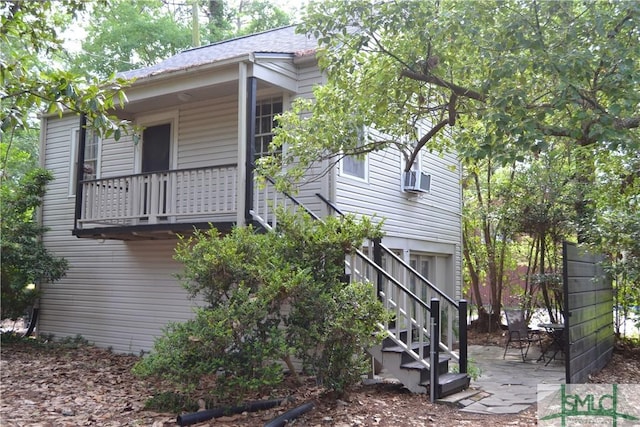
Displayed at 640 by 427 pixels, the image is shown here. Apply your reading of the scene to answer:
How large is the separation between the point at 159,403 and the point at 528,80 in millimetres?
5856

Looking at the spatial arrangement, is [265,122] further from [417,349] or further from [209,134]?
[417,349]

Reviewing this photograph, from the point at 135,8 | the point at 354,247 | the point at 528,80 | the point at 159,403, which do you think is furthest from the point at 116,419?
the point at 135,8

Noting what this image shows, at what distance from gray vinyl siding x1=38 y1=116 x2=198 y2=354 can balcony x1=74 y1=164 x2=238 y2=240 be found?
727 mm

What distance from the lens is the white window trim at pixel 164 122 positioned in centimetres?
1130

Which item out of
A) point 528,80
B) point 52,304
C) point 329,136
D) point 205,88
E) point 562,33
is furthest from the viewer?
point 52,304

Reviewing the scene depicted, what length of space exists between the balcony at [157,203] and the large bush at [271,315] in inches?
102

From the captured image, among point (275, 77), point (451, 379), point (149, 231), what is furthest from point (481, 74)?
point (149, 231)

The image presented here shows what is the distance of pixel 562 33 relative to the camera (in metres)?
6.68

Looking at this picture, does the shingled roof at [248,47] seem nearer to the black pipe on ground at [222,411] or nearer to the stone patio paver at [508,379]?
the black pipe on ground at [222,411]

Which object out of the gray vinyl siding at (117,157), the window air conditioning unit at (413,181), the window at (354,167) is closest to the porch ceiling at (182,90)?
the gray vinyl siding at (117,157)

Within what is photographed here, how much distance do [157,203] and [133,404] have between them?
3876 millimetres

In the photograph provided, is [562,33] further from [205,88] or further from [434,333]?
[205,88]

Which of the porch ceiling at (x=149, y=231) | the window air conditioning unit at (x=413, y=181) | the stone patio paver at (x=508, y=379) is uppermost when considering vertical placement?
the window air conditioning unit at (x=413, y=181)

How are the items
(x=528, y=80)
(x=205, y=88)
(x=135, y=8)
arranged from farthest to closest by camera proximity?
(x=135, y=8), (x=205, y=88), (x=528, y=80)
